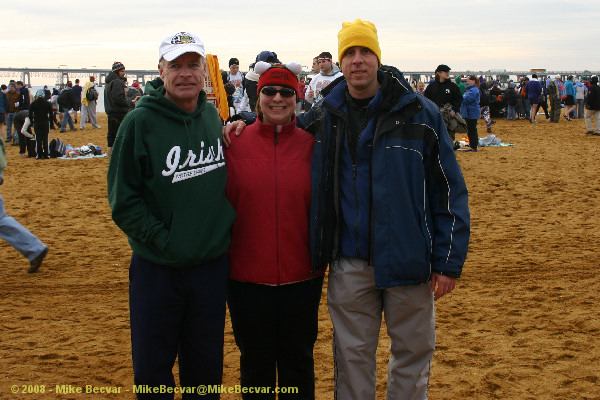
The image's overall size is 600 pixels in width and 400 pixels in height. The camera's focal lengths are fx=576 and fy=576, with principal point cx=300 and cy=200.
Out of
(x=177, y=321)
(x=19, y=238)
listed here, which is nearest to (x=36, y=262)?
(x=19, y=238)

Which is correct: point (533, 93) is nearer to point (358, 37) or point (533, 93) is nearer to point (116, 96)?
point (116, 96)

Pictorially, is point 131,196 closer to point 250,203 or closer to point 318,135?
point 250,203

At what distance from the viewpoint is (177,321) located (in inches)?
115

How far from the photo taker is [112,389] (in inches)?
156

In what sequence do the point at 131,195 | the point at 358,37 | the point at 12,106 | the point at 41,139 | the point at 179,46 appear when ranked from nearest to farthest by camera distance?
the point at 131,195
the point at 179,46
the point at 358,37
the point at 41,139
the point at 12,106

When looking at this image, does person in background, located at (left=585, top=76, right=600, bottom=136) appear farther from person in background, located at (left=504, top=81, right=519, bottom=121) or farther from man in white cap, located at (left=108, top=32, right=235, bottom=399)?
man in white cap, located at (left=108, top=32, right=235, bottom=399)

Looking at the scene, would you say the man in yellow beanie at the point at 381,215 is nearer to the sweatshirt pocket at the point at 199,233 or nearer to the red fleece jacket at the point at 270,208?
the red fleece jacket at the point at 270,208

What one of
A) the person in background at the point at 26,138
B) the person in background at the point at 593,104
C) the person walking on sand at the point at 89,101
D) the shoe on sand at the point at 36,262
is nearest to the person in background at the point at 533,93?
the person in background at the point at 593,104

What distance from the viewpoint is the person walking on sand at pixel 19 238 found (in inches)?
247

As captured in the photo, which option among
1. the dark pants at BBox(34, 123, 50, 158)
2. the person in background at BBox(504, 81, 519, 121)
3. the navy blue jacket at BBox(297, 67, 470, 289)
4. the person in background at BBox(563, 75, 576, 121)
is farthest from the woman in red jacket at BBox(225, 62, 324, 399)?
the person in background at BBox(563, 75, 576, 121)

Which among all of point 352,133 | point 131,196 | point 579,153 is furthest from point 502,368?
point 579,153

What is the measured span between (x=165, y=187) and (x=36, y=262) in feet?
15.0

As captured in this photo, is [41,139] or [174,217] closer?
[174,217]

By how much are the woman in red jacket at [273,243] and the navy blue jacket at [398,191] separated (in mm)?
124
